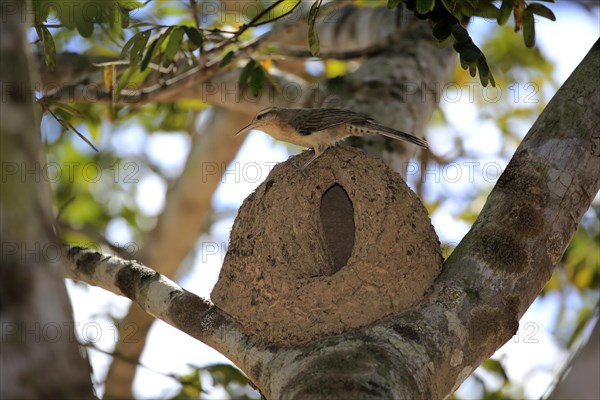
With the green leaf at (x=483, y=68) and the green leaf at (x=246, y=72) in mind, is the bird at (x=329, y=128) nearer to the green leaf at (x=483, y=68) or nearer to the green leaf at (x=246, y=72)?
the green leaf at (x=246, y=72)

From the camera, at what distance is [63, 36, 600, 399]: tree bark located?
389 cm

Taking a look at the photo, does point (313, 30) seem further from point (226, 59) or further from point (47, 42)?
point (47, 42)

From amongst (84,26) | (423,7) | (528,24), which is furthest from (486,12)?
(84,26)

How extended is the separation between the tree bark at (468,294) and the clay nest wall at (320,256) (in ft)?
0.41

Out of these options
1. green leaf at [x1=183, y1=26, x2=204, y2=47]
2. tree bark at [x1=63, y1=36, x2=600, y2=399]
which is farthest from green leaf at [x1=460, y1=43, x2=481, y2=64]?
green leaf at [x1=183, y1=26, x2=204, y2=47]

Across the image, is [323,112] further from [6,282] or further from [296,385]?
[6,282]

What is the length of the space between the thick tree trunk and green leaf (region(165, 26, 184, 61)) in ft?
8.85

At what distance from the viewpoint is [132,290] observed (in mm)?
4875

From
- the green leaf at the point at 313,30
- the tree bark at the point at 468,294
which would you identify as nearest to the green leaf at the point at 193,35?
the green leaf at the point at 313,30

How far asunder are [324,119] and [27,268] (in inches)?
134

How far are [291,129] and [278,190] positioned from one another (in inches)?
35.6

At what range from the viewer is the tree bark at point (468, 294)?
3895mm

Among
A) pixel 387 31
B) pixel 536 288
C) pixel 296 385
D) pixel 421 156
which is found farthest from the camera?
pixel 421 156

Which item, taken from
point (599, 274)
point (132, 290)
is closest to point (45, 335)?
point (132, 290)
